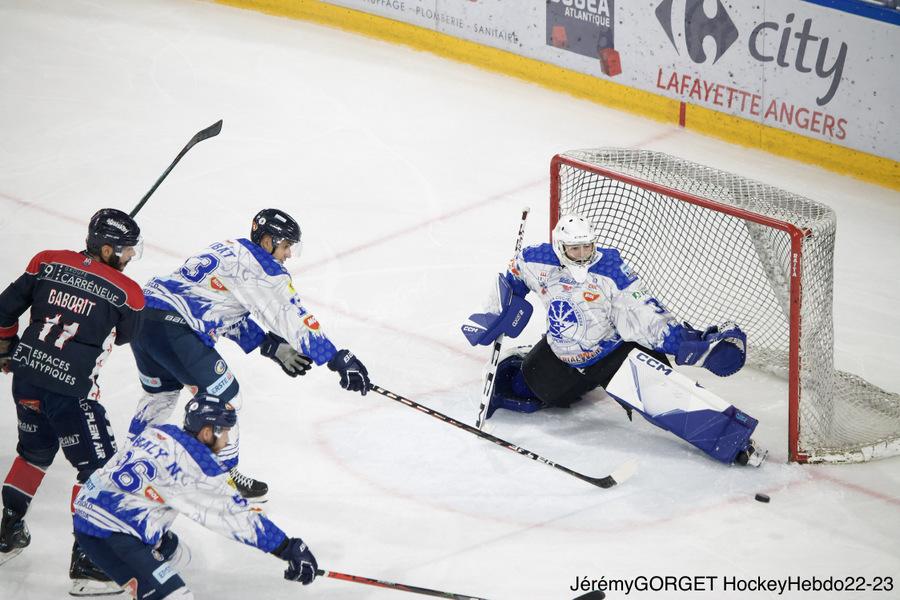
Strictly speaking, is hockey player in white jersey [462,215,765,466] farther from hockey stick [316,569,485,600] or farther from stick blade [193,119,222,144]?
stick blade [193,119,222,144]

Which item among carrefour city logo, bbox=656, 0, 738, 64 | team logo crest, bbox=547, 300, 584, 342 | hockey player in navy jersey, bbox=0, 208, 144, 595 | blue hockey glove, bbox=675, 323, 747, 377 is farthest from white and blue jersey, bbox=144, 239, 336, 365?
carrefour city logo, bbox=656, 0, 738, 64

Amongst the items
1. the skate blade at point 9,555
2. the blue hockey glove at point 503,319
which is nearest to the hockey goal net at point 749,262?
the blue hockey glove at point 503,319

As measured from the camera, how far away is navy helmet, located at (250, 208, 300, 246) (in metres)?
4.59

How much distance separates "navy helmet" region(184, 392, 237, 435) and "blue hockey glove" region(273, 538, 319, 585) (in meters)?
0.37

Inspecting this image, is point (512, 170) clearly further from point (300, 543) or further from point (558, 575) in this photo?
point (300, 543)

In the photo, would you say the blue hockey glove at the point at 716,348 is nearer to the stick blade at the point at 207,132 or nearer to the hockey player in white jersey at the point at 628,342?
the hockey player in white jersey at the point at 628,342

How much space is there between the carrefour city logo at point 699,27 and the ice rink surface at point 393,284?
50 cm

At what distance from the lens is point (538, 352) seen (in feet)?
17.3

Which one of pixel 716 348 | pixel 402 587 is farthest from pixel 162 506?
pixel 716 348

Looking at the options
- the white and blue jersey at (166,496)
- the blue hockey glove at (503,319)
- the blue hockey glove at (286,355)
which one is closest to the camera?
the white and blue jersey at (166,496)

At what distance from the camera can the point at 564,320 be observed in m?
5.06

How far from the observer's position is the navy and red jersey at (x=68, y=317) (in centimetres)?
427

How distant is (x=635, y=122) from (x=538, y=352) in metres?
3.21

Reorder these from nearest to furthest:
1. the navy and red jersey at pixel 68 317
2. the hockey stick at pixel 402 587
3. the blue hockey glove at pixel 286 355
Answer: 1. the hockey stick at pixel 402 587
2. the navy and red jersey at pixel 68 317
3. the blue hockey glove at pixel 286 355
